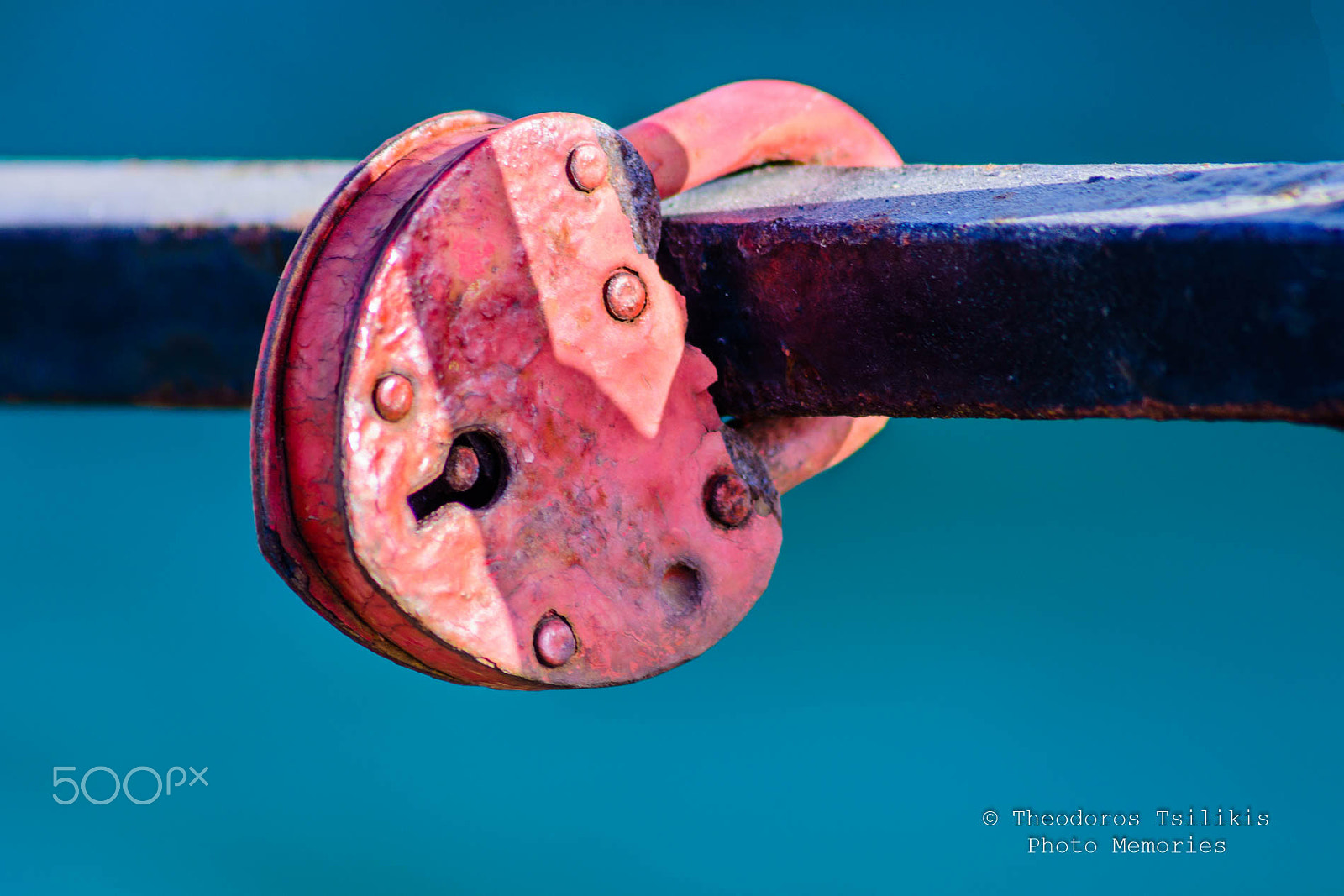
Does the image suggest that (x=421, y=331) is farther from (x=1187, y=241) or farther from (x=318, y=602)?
(x=1187, y=241)

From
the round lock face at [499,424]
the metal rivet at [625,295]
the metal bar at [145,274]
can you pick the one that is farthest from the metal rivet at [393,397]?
the metal bar at [145,274]

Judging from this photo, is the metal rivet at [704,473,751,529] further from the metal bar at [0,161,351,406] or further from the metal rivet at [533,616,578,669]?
the metal bar at [0,161,351,406]

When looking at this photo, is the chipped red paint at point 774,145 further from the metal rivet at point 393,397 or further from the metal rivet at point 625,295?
the metal rivet at point 393,397

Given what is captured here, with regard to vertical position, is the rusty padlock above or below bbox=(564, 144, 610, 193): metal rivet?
below

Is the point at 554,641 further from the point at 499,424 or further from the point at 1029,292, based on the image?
the point at 1029,292

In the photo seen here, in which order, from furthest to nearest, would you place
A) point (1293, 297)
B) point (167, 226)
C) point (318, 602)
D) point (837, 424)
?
point (167, 226)
point (837, 424)
point (318, 602)
point (1293, 297)

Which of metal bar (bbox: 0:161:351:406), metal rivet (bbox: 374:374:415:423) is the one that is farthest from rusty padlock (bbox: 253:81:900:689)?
metal bar (bbox: 0:161:351:406)

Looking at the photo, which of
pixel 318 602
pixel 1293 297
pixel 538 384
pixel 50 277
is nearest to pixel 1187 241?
pixel 1293 297

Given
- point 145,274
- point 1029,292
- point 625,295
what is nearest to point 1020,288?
point 1029,292
